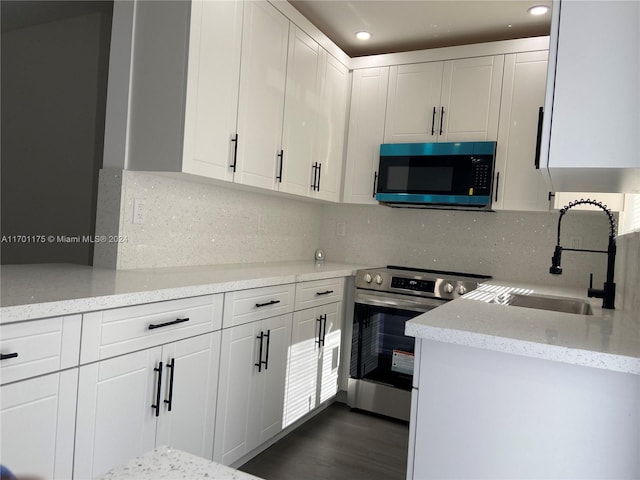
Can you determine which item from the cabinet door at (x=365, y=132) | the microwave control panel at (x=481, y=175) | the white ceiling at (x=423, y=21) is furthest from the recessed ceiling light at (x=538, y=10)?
the cabinet door at (x=365, y=132)

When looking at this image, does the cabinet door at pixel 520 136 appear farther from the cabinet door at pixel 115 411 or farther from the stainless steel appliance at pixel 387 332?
the cabinet door at pixel 115 411

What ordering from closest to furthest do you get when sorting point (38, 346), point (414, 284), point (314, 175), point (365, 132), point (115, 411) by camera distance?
point (38, 346) → point (115, 411) → point (414, 284) → point (314, 175) → point (365, 132)

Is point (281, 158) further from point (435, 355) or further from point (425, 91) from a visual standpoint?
point (435, 355)

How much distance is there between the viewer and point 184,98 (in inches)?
81.4

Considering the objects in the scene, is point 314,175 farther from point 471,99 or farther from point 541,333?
point 541,333

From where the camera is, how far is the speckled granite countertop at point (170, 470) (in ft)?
1.59

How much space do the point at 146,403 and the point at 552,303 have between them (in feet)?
6.27

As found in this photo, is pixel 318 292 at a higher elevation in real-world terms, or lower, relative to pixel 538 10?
lower

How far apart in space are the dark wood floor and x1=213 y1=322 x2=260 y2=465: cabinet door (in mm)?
193

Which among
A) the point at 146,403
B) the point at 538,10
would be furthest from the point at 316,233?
the point at 146,403

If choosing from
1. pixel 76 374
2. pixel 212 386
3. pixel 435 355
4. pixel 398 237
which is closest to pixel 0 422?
pixel 76 374

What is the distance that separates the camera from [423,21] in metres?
3.07

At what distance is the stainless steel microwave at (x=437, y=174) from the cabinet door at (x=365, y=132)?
13 centimetres

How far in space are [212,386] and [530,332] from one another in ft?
4.27
